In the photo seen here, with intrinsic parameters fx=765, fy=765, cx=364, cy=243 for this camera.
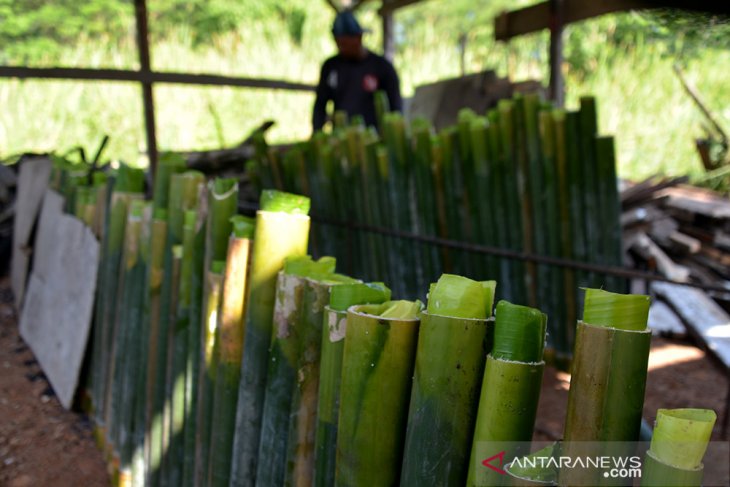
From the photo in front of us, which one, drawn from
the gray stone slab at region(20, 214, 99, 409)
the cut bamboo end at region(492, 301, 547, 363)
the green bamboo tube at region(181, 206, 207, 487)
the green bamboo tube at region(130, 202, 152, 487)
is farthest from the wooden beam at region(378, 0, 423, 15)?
the cut bamboo end at region(492, 301, 547, 363)

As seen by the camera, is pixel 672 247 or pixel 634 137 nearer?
pixel 672 247

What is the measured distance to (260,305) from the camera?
1799 mm

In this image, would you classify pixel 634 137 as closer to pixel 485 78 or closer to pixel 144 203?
pixel 485 78

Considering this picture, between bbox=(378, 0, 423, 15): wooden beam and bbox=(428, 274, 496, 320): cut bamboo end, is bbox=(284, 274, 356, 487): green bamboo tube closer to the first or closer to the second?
bbox=(428, 274, 496, 320): cut bamboo end

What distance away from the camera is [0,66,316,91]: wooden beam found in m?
5.67

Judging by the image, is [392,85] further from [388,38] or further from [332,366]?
[332,366]

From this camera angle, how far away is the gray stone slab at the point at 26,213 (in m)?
4.84

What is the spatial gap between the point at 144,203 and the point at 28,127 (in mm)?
10270

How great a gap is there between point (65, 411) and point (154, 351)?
4.16 ft

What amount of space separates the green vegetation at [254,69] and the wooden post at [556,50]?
351cm

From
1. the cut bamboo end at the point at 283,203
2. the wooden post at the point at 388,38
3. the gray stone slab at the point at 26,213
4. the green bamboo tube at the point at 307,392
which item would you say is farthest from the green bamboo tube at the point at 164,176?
the wooden post at the point at 388,38

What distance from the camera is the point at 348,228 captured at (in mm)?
Answer: 4352

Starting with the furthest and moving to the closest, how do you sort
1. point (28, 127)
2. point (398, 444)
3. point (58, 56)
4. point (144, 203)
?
1. point (58, 56)
2. point (28, 127)
3. point (144, 203)
4. point (398, 444)

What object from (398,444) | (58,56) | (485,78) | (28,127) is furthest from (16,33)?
(398,444)
